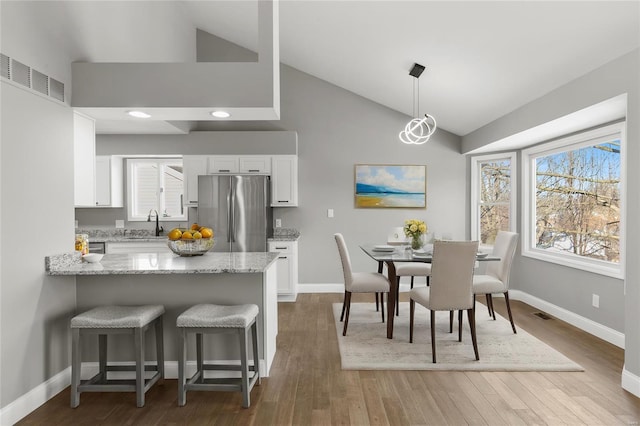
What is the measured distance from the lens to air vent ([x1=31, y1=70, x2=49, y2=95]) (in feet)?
8.19

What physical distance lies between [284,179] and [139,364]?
336cm

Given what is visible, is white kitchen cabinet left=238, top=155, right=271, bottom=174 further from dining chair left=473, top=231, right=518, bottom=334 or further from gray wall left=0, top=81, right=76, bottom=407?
dining chair left=473, top=231, right=518, bottom=334

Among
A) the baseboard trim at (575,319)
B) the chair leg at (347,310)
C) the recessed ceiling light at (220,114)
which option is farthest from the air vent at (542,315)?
the recessed ceiling light at (220,114)

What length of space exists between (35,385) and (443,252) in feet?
9.64

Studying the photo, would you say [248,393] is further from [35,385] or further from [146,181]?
[146,181]

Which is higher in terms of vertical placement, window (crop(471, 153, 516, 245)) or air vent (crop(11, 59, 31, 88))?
air vent (crop(11, 59, 31, 88))

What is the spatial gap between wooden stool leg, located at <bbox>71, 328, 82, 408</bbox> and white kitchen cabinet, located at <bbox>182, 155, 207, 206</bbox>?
3.07 m

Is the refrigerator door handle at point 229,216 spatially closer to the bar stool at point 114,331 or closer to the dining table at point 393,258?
the dining table at point 393,258

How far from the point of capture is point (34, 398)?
249cm

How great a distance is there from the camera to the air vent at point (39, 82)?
2496mm

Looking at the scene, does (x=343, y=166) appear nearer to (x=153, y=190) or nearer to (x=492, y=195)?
(x=492, y=195)

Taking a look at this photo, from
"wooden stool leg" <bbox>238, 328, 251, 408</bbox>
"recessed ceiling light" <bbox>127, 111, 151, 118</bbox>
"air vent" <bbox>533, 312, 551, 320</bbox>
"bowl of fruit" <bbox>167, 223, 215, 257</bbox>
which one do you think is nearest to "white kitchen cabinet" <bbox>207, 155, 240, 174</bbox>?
"recessed ceiling light" <bbox>127, 111, 151, 118</bbox>

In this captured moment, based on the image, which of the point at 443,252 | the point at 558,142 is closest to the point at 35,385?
the point at 443,252

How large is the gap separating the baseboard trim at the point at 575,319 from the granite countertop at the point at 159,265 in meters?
3.10
